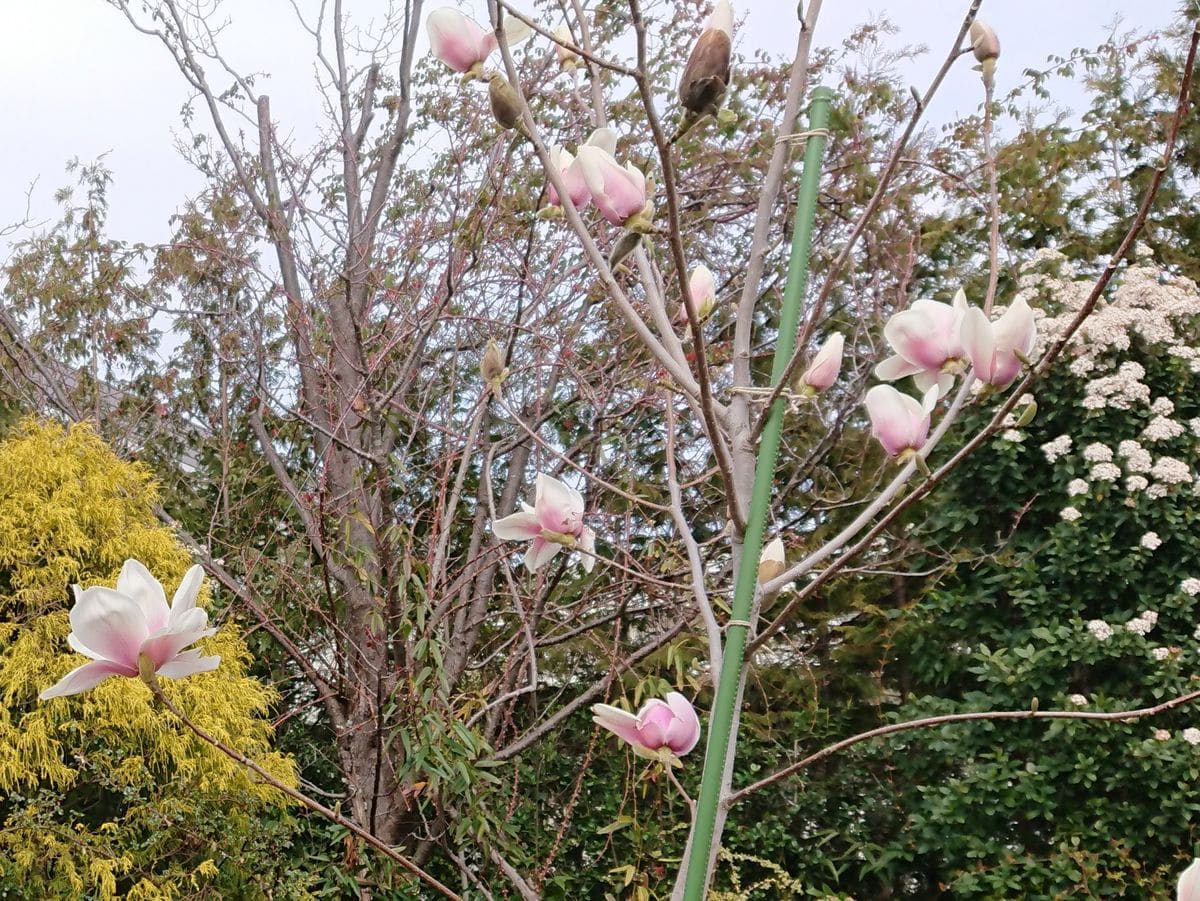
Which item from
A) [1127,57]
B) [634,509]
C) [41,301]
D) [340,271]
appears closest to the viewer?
[634,509]

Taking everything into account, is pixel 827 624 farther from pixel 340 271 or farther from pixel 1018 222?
pixel 340 271

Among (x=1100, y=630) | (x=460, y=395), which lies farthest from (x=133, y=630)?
(x=460, y=395)

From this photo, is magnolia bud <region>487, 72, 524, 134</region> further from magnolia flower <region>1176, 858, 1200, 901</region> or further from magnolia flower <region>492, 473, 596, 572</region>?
→ magnolia flower <region>1176, 858, 1200, 901</region>

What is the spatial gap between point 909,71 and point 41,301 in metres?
4.03

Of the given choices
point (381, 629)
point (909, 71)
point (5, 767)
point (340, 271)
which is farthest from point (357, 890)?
point (909, 71)

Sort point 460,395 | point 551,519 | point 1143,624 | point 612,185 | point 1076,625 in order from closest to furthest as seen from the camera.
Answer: point 612,185 < point 551,519 < point 1143,624 < point 1076,625 < point 460,395

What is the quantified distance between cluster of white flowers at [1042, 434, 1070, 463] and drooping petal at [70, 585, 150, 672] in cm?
321

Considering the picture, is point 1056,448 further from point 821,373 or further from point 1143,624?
point 821,373

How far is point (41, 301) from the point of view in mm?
5141

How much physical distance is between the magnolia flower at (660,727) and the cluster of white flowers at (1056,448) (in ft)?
9.92

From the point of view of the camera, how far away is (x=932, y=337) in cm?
67

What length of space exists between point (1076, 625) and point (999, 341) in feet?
9.60

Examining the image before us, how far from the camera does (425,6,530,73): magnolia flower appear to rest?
673mm

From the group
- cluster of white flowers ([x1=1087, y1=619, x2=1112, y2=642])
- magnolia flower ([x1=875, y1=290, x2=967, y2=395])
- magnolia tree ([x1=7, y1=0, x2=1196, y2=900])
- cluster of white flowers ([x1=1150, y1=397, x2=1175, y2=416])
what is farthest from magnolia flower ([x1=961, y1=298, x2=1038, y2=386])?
cluster of white flowers ([x1=1150, y1=397, x2=1175, y2=416])
